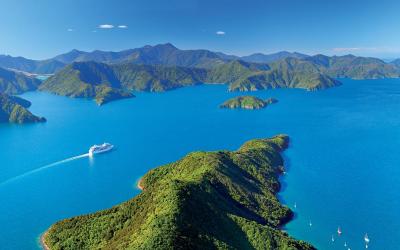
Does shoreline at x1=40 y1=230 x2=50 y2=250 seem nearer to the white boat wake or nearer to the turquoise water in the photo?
the turquoise water

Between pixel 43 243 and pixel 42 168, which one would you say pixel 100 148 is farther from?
pixel 43 243

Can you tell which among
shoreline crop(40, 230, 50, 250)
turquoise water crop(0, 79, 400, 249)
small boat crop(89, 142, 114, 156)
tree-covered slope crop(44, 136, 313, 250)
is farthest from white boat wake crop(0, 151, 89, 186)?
tree-covered slope crop(44, 136, 313, 250)

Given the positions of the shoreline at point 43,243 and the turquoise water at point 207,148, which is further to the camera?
the turquoise water at point 207,148

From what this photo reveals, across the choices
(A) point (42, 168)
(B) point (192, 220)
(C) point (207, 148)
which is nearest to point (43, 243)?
(B) point (192, 220)

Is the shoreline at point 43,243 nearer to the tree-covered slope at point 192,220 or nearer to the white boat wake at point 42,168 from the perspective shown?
the tree-covered slope at point 192,220

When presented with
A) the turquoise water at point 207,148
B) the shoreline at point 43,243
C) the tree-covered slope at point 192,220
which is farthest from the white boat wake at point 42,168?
the tree-covered slope at point 192,220

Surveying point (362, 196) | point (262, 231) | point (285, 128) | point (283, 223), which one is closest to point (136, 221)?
point (262, 231)

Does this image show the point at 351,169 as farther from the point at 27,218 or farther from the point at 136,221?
the point at 27,218
